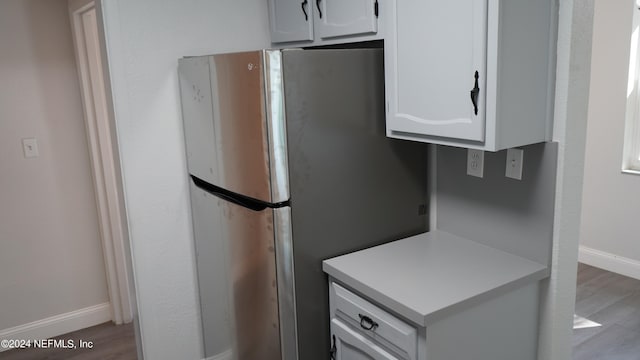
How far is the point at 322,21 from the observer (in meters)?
2.02

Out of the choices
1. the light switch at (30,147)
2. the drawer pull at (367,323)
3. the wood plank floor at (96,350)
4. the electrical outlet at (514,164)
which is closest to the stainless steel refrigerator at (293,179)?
the drawer pull at (367,323)

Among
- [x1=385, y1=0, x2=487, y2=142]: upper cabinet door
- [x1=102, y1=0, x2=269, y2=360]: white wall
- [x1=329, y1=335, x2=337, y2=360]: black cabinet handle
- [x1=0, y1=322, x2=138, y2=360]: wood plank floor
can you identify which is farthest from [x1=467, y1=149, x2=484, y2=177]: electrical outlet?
[x1=0, y1=322, x2=138, y2=360]: wood plank floor

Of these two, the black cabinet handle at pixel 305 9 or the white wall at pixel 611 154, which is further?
the white wall at pixel 611 154

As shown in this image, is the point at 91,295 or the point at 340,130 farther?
the point at 91,295

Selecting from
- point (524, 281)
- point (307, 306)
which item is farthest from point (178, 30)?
point (524, 281)

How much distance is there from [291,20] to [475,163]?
1024 mm

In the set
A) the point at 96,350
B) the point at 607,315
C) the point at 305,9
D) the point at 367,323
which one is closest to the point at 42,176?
the point at 96,350

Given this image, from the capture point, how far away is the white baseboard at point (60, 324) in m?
2.93

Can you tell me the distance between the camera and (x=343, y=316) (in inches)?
69.5

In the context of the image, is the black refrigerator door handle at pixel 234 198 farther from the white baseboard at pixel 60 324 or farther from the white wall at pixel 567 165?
the white baseboard at pixel 60 324

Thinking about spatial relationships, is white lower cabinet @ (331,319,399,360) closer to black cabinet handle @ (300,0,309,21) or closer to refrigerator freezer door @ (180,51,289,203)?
refrigerator freezer door @ (180,51,289,203)

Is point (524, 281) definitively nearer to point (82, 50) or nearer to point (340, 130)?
point (340, 130)

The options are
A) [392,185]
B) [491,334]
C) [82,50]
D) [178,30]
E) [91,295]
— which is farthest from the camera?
[91,295]

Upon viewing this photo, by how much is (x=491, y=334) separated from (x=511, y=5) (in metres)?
1.00
